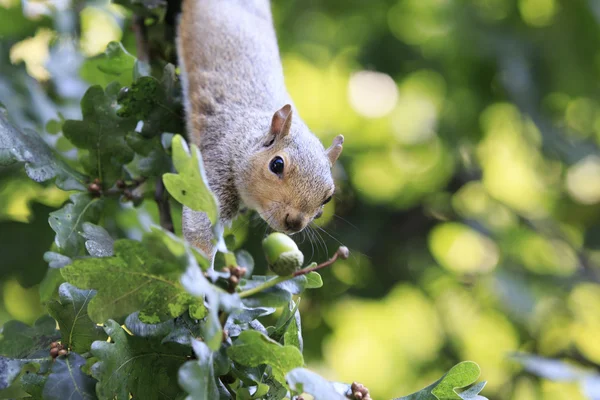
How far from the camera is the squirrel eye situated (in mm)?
1736

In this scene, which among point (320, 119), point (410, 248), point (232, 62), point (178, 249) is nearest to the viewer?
point (178, 249)

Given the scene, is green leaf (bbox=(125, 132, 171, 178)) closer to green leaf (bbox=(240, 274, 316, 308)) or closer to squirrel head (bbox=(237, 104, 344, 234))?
squirrel head (bbox=(237, 104, 344, 234))

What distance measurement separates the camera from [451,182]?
3.46 meters

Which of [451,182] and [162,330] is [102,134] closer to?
[162,330]

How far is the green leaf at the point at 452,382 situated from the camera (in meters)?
1.25

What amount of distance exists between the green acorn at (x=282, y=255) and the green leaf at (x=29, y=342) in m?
0.50

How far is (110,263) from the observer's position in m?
1.07

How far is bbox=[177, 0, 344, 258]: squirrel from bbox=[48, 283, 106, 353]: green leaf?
42 cm

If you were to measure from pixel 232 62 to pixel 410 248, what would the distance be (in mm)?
1492

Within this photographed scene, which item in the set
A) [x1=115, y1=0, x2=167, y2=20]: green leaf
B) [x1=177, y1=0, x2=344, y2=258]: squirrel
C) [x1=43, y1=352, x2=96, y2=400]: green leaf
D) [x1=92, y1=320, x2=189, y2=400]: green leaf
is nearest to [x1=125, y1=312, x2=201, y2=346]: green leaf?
[x1=92, y1=320, x2=189, y2=400]: green leaf

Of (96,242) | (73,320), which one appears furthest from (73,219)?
(73,320)

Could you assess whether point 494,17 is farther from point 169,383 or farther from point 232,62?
point 169,383

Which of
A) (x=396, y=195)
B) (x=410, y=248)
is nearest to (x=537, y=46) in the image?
(x=396, y=195)

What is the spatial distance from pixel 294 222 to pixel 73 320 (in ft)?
2.01
